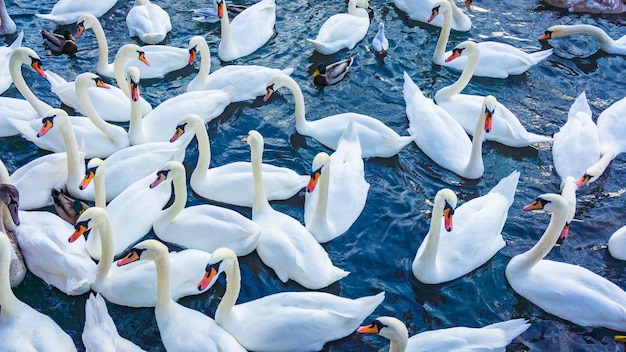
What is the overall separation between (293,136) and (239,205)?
174 centimetres

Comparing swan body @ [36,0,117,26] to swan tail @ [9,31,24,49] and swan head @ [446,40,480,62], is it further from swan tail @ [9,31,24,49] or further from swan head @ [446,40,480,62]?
swan head @ [446,40,480,62]

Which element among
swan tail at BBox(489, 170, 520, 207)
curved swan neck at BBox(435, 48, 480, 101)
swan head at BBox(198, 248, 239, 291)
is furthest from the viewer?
curved swan neck at BBox(435, 48, 480, 101)

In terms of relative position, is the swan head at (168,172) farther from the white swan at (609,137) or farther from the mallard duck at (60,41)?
the white swan at (609,137)

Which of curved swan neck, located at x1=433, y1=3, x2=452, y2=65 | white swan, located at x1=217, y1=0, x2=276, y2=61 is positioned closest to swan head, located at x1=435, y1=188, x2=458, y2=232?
curved swan neck, located at x1=433, y1=3, x2=452, y2=65

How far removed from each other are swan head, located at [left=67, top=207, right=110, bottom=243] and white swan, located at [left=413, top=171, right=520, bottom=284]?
3292mm

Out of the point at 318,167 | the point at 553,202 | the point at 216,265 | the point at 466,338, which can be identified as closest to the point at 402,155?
the point at 318,167

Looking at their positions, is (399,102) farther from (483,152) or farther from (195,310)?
(195,310)

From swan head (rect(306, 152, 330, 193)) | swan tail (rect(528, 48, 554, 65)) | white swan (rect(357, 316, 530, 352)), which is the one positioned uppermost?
swan head (rect(306, 152, 330, 193))

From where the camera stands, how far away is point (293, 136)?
10.2 meters

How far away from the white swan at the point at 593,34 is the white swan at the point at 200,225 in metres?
7.02

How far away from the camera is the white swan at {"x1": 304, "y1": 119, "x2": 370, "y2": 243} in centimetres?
802

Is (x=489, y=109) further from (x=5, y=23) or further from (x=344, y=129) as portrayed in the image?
(x=5, y=23)

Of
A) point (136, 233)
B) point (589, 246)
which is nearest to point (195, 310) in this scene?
point (136, 233)

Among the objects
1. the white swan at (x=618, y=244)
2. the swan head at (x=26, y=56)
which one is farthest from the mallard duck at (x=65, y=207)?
the white swan at (x=618, y=244)
